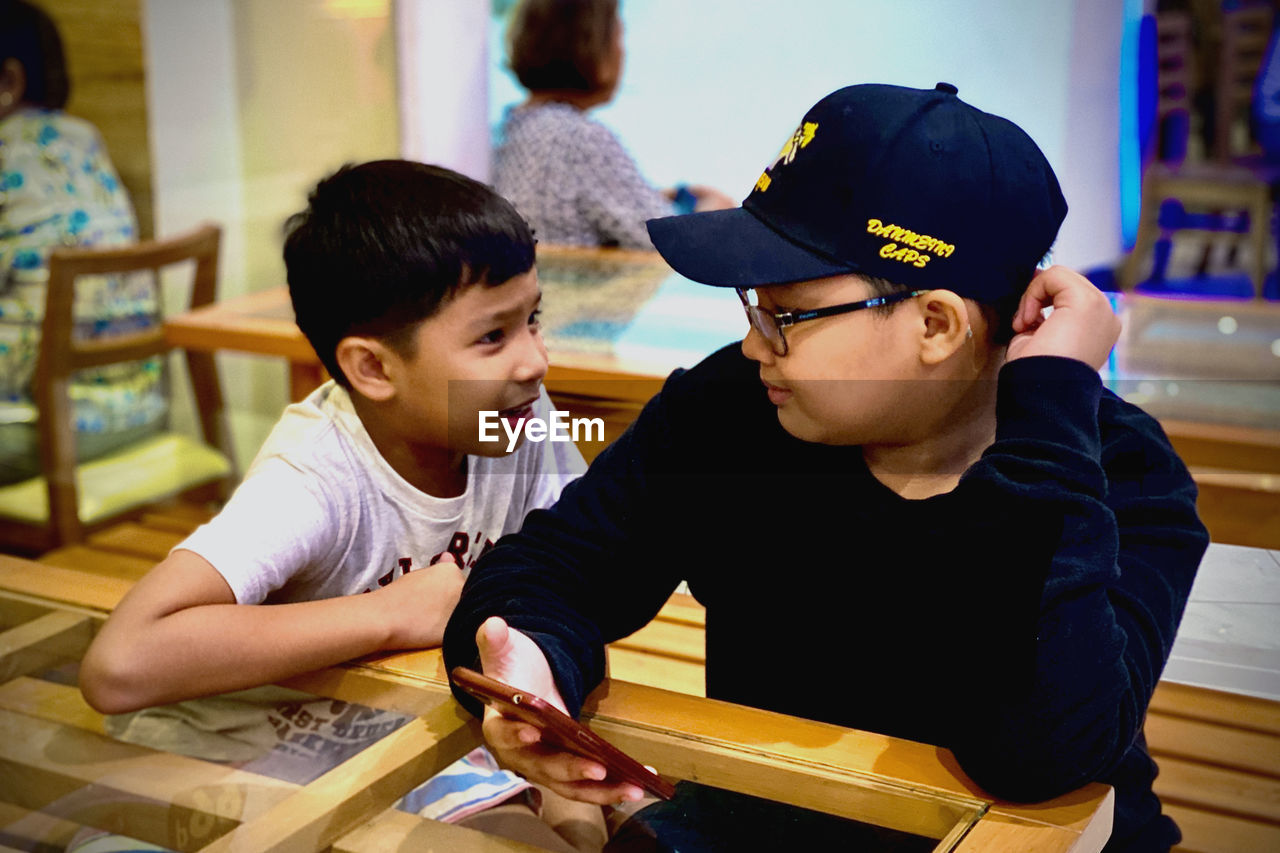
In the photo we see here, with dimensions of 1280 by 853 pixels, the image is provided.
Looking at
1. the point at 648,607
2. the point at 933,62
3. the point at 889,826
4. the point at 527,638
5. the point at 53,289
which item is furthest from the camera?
the point at 53,289

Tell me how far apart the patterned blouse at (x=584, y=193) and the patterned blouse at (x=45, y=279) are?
1.09 meters

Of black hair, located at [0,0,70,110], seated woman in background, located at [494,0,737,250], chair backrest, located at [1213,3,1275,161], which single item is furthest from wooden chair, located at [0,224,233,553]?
chair backrest, located at [1213,3,1275,161]

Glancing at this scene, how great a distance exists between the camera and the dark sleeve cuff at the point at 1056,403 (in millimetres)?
765

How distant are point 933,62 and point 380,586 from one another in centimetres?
83

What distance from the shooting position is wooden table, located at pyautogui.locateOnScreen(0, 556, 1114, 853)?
761mm

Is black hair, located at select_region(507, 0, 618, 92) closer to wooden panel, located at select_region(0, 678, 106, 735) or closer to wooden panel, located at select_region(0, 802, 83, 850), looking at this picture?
wooden panel, located at select_region(0, 678, 106, 735)

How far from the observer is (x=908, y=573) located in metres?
0.91

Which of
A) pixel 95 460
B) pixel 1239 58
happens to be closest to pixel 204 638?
pixel 95 460

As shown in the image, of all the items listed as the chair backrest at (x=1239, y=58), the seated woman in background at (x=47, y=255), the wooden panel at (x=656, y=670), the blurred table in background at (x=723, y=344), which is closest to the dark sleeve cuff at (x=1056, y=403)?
the blurred table in background at (x=723, y=344)

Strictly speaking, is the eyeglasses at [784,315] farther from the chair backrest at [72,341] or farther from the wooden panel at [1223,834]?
the chair backrest at [72,341]

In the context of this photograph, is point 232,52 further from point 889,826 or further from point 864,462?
point 889,826

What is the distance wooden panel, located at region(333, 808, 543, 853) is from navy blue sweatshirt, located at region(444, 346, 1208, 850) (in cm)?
11

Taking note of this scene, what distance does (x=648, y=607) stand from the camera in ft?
3.39

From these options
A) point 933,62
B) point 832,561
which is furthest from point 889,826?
point 933,62
